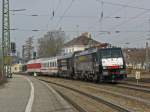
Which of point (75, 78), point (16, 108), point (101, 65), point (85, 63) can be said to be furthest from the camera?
point (75, 78)

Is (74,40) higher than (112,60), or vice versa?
(74,40)

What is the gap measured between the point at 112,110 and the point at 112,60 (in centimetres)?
2560

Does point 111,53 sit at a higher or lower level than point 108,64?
higher

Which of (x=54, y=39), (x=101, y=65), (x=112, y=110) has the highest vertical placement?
(x=54, y=39)

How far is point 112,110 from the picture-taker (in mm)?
17766

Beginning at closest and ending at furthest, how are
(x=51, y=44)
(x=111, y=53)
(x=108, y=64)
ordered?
(x=108, y=64) < (x=111, y=53) < (x=51, y=44)

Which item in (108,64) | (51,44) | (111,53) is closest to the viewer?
(108,64)

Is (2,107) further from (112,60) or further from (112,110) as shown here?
(112,60)

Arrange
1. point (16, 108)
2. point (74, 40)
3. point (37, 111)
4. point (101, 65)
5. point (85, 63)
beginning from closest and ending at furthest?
point (37, 111) → point (16, 108) → point (101, 65) → point (85, 63) → point (74, 40)

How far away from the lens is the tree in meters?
142

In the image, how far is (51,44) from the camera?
142375mm

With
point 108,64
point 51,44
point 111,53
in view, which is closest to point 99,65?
point 108,64

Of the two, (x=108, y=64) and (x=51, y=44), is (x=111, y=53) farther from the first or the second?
(x=51, y=44)

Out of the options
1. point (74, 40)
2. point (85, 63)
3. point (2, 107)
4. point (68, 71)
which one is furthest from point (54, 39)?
point (2, 107)
